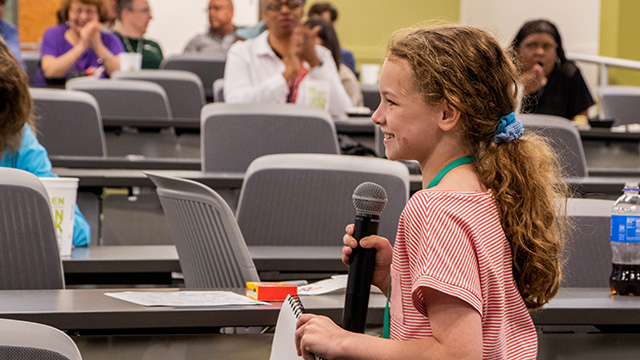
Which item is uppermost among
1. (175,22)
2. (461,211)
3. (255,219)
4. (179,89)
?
(461,211)

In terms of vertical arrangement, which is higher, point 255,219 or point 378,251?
point 378,251

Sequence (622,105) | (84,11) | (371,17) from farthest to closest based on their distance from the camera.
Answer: (371,17)
(84,11)
(622,105)

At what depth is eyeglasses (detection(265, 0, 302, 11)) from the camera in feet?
15.7

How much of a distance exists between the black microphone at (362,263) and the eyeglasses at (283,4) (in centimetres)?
358

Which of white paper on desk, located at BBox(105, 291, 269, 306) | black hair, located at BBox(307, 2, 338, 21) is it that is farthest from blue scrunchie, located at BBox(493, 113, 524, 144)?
black hair, located at BBox(307, 2, 338, 21)

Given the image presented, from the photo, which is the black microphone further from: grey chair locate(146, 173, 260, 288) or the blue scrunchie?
grey chair locate(146, 173, 260, 288)

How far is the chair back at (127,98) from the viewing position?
4.72 metres

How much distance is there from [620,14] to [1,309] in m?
8.59

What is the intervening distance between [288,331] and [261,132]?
6.55ft

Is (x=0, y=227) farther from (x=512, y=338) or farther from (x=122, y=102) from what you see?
(x=122, y=102)

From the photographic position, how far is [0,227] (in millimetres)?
1885

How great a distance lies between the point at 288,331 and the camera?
4.43 ft

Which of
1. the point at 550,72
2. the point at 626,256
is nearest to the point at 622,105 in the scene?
the point at 550,72

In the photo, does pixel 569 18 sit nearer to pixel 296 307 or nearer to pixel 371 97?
pixel 371 97
